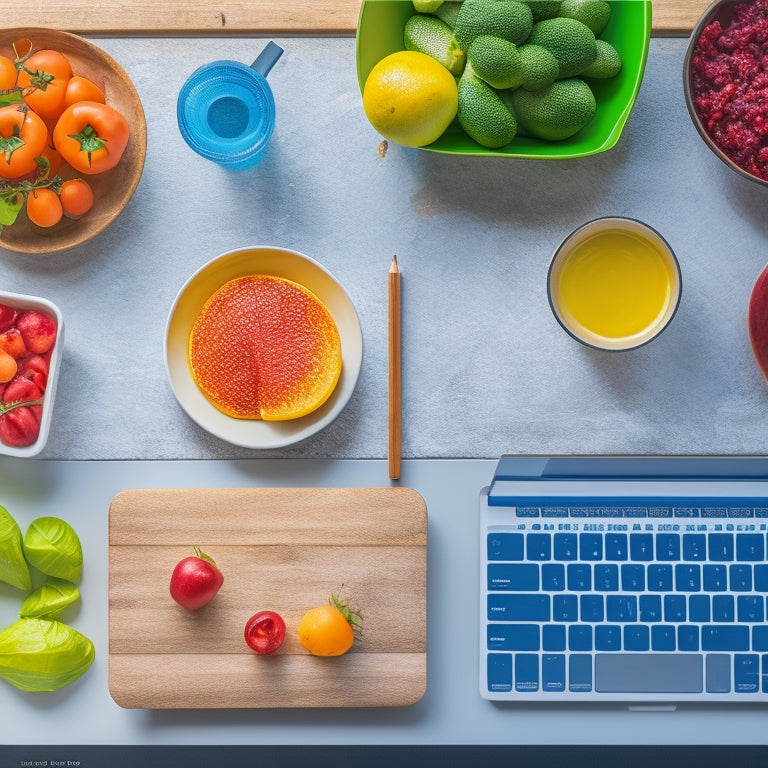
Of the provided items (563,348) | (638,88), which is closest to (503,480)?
(563,348)

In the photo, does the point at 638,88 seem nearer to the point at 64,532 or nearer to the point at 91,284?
the point at 91,284

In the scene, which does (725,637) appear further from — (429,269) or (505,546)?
(429,269)

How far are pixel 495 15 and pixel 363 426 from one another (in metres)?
0.43

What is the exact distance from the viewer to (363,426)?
0.91 meters

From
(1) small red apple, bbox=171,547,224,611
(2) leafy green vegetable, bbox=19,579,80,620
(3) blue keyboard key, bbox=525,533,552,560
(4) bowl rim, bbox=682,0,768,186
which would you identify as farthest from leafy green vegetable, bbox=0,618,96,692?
(4) bowl rim, bbox=682,0,768,186

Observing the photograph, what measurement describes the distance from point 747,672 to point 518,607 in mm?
249

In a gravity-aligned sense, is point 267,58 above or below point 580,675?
above

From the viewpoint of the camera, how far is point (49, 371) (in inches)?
33.1

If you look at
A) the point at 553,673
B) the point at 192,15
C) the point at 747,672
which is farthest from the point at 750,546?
the point at 192,15

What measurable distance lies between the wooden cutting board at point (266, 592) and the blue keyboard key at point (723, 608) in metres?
0.31

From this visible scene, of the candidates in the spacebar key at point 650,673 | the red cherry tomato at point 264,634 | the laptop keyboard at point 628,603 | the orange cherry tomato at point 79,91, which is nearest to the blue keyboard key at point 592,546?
the laptop keyboard at point 628,603

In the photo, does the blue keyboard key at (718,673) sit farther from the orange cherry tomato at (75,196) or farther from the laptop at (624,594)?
the orange cherry tomato at (75,196)

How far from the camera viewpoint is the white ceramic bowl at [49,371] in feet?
2.73

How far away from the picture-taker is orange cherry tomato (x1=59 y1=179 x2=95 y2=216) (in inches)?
33.4
